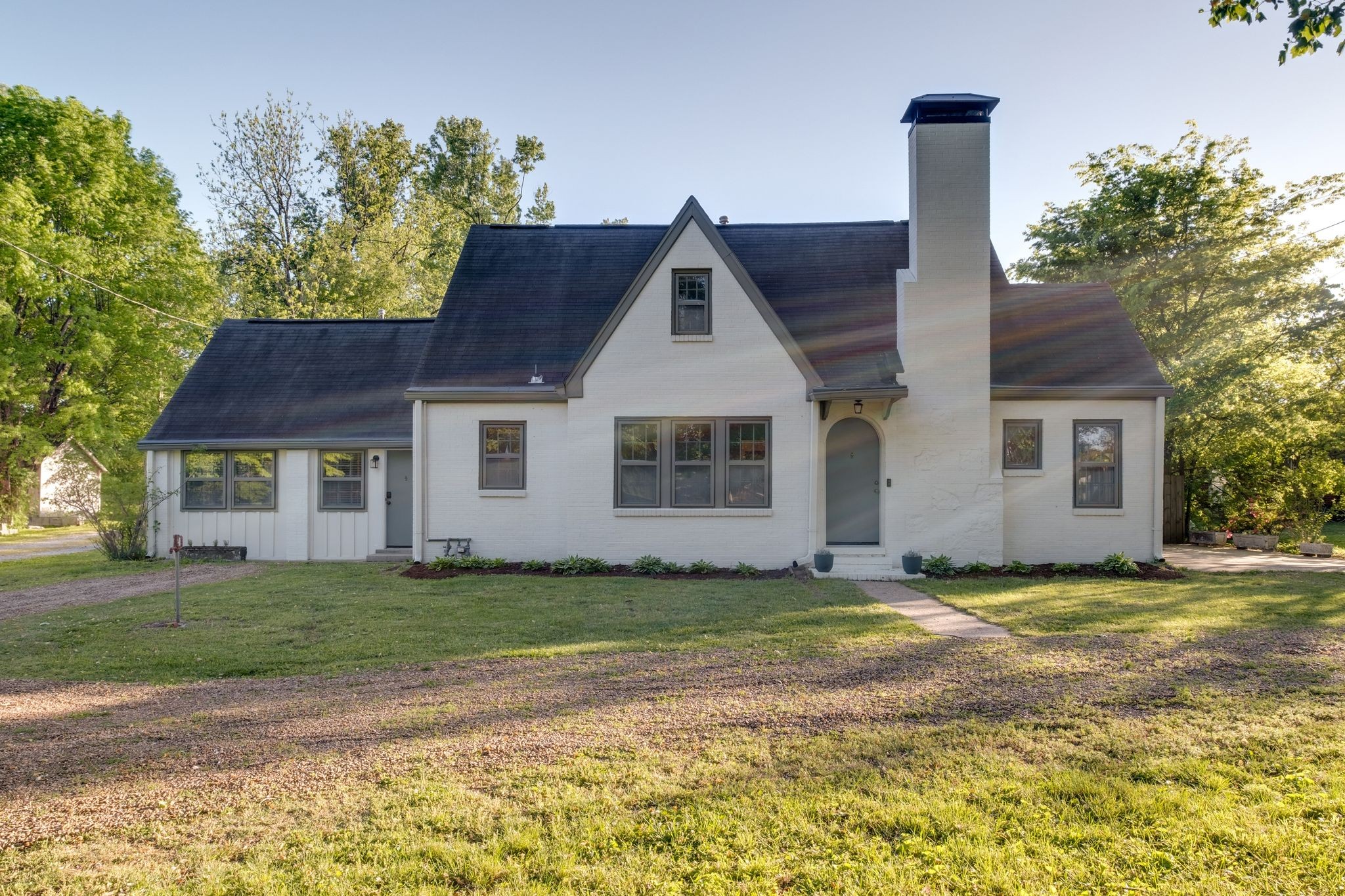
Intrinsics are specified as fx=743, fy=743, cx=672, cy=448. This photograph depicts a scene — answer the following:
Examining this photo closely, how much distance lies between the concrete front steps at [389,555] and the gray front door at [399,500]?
0.13 m

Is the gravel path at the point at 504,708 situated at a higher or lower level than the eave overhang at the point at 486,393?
lower

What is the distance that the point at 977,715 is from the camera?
208 inches

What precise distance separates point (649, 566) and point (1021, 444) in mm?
7327

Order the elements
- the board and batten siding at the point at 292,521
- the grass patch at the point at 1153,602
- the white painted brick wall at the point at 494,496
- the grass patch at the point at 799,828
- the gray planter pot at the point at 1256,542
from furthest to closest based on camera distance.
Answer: the gray planter pot at the point at 1256,542 < the board and batten siding at the point at 292,521 < the white painted brick wall at the point at 494,496 < the grass patch at the point at 1153,602 < the grass patch at the point at 799,828

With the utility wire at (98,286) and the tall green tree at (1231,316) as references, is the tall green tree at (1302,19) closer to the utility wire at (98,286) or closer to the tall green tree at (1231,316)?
the tall green tree at (1231,316)

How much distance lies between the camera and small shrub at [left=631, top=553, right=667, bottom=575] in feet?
42.4

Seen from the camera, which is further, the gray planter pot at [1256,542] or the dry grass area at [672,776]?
the gray planter pot at [1256,542]

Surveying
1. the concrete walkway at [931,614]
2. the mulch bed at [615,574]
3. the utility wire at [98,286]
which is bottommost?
the mulch bed at [615,574]

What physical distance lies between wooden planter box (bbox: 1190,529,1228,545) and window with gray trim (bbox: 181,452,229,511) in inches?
884

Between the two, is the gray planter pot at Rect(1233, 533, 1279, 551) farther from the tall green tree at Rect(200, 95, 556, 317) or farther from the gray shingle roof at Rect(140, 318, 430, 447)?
the tall green tree at Rect(200, 95, 556, 317)

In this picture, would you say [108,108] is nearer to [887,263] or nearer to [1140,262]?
[887,263]

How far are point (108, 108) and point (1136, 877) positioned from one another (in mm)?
32048

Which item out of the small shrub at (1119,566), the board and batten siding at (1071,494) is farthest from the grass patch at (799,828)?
the board and batten siding at (1071,494)

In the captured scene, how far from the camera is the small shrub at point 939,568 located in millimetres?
12781
